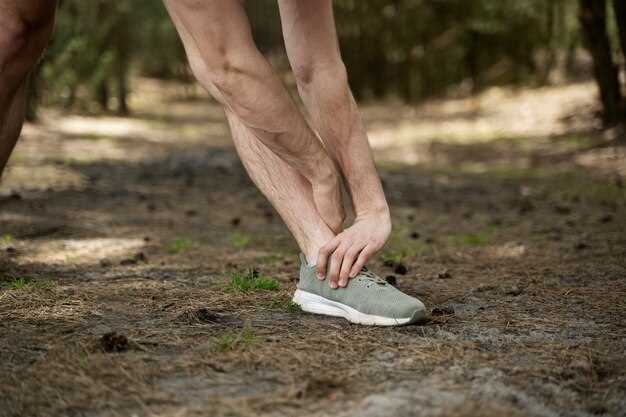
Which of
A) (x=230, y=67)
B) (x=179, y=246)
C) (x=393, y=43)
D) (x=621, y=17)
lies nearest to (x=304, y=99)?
(x=230, y=67)

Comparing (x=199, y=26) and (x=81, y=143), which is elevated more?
(x=199, y=26)

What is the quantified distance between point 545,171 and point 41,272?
5645 millimetres

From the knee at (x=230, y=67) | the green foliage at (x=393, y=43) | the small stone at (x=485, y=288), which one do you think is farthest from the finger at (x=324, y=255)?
the green foliage at (x=393, y=43)

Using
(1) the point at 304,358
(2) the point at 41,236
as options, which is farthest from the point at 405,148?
(1) the point at 304,358

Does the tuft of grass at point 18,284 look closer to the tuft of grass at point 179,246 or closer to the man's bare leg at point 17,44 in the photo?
the man's bare leg at point 17,44

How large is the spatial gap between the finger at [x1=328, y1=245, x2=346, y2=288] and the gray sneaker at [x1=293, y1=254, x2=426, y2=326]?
28 millimetres

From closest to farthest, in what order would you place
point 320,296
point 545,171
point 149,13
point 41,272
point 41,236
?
point 320,296
point 41,272
point 41,236
point 545,171
point 149,13

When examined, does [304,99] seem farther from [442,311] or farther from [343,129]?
[442,311]

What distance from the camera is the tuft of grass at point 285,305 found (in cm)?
265

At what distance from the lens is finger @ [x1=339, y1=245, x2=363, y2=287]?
2.51 m

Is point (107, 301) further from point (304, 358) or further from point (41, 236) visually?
point (41, 236)

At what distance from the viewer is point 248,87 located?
244 centimetres

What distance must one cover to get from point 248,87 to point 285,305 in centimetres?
80

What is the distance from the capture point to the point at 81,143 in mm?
9570
